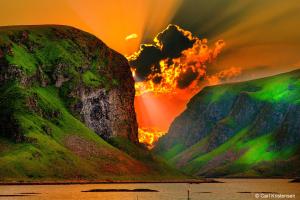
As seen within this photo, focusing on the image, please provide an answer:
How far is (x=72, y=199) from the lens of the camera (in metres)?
169

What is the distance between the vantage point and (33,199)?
543 ft

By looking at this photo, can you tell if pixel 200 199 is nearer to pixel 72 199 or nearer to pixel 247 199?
pixel 247 199

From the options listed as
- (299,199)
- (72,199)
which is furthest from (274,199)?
(72,199)

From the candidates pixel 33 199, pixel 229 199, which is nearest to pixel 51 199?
pixel 33 199

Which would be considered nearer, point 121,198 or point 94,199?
point 94,199

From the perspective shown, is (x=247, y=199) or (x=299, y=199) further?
(x=247, y=199)

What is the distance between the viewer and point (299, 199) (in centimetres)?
17462

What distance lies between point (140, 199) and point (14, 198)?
3787 cm

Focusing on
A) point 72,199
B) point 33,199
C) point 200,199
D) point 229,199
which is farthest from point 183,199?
point 33,199

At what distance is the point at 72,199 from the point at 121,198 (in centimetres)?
2098

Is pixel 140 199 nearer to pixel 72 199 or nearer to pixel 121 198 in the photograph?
pixel 121 198

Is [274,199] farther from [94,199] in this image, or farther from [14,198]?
[14,198]

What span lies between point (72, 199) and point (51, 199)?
6.08 metres

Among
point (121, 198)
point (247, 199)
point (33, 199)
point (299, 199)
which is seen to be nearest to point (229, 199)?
point (247, 199)
